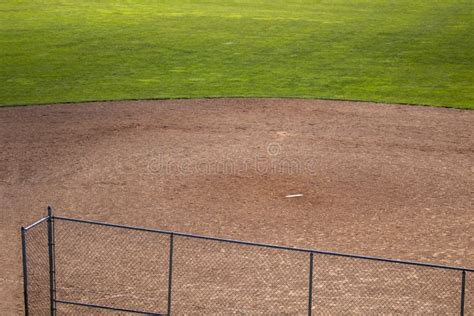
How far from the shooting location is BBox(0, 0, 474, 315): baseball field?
18.5 metres

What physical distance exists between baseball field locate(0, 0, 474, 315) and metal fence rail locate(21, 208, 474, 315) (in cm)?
11

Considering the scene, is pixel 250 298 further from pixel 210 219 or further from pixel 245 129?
pixel 245 129

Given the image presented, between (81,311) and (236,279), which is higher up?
(236,279)

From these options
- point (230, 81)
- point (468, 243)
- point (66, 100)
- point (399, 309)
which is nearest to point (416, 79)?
point (230, 81)

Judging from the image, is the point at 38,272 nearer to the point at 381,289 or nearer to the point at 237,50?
the point at 381,289

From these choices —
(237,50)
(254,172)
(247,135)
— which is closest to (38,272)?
(254,172)

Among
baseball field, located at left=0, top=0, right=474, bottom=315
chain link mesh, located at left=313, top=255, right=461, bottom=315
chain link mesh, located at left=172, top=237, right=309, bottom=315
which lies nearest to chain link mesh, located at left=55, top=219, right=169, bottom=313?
baseball field, located at left=0, top=0, right=474, bottom=315

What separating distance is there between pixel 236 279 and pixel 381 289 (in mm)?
2692

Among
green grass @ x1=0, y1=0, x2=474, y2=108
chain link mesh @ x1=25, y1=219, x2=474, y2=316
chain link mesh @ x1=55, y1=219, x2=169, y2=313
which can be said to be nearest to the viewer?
chain link mesh @ x1=25, y1=219, x2=474, y2=316

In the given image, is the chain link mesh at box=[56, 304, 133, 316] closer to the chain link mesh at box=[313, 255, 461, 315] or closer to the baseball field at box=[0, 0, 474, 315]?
the baseball field at box=[0, 0, 474, 315]

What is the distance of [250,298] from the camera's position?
15344 mm

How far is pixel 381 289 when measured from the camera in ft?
51.0

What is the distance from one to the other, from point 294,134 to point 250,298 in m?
10.8

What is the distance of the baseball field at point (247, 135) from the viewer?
60.6 feet
